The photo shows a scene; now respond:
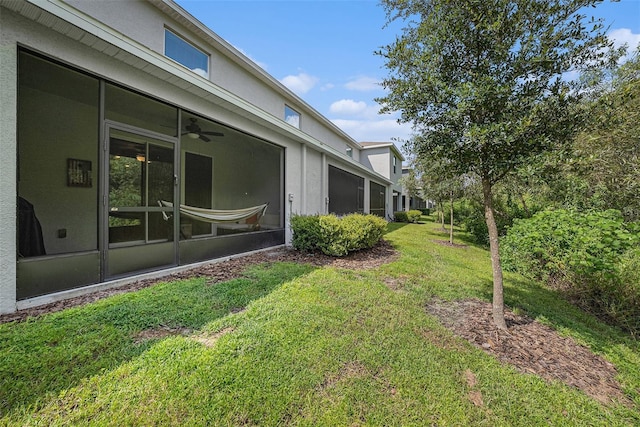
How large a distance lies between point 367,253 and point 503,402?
507cm

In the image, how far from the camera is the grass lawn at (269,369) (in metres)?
1.78

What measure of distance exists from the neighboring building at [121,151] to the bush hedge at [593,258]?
242 inches

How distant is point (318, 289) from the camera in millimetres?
4020

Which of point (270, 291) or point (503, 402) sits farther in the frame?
point (270, 291)

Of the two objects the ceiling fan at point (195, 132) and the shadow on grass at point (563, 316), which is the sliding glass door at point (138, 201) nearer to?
the ceiling fan at point (195, 132)

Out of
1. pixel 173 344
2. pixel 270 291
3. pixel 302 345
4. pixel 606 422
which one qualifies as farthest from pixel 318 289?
pixel 606 422

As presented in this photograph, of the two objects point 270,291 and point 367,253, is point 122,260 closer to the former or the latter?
point 270,291

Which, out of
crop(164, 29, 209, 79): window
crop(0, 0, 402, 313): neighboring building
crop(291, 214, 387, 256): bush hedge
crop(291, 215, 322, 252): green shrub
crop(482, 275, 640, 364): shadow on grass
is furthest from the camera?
crop(291, 215, 322, 252): green shrub

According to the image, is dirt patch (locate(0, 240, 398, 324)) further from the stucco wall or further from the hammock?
the hammock

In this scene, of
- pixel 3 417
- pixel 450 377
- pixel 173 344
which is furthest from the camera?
pixel 173 344

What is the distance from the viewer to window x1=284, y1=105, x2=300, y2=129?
33.5 feet

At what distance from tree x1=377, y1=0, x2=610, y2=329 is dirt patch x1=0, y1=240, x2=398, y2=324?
128 inches

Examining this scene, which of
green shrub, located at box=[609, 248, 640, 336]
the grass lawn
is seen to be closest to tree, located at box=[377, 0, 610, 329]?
the grass lawn

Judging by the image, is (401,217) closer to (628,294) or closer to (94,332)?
(628,294)
